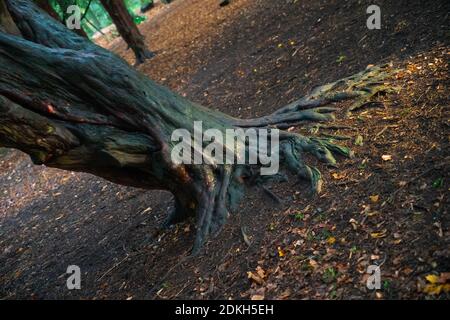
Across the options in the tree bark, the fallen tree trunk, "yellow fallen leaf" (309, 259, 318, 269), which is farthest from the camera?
the tree bark

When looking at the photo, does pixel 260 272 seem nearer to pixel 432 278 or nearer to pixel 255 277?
pixel 255 277

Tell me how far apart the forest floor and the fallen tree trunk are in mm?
317

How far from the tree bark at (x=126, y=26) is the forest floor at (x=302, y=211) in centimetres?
387

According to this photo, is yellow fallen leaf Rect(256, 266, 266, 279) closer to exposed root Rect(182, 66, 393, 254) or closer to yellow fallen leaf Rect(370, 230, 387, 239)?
exposed root Rect(182, 66, 393, 254)

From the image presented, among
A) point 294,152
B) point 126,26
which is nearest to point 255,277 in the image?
point 294,152

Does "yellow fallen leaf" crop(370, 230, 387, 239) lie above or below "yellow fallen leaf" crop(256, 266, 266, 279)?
below

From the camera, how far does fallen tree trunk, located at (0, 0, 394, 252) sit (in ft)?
12.1

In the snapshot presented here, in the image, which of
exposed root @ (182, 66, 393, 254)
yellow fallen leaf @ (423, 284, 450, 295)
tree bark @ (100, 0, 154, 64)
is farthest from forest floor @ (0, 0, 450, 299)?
tree bark @ (100, 0, 154, 64)

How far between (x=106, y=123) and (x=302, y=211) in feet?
6.41

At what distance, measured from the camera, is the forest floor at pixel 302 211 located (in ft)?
10.6

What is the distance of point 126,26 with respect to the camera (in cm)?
1164

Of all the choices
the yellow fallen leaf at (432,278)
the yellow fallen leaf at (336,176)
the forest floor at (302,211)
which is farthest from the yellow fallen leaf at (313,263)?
the yellow fallen leaf at (336,176)

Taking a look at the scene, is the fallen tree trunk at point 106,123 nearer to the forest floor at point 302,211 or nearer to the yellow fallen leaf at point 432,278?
the forest floor at point 302,211
